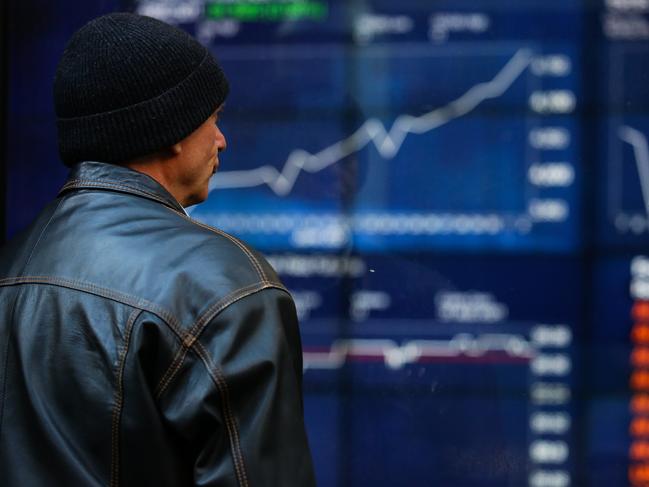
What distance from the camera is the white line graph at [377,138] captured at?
2789 mm

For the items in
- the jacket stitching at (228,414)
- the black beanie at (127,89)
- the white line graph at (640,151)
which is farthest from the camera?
the white line graph at (640,151)

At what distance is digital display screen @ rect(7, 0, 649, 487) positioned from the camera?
2.78 meters

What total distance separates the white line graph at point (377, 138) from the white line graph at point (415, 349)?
0.43 metres

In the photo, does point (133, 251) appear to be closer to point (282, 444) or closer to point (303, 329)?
→ point (282, 444)

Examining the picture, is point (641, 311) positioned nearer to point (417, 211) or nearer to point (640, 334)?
point (640, 334)

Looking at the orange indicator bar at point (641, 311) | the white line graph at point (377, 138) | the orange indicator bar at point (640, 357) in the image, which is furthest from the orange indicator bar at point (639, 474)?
the white line graph at point (377, 138)

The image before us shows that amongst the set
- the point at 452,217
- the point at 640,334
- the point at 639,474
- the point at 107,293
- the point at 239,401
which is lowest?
the point at 639,474

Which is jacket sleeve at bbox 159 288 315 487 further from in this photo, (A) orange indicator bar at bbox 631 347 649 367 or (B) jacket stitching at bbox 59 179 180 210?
(A) orange indicator bar at bbox 631 347 649 367

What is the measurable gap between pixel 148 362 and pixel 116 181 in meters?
0.27

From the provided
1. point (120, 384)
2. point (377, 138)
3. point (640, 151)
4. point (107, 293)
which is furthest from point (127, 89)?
point (640, 151)

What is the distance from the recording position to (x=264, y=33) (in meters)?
2.84

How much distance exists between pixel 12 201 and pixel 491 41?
1308 mm

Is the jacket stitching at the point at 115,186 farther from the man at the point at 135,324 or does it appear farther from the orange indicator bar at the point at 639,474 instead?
the orange indicator bar at the point at 639,474

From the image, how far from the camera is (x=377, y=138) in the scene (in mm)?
2832
